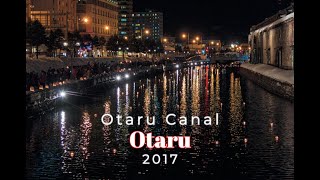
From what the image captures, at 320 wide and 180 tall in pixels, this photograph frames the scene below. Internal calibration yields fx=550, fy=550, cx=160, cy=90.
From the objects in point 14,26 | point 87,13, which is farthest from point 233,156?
point 87,13

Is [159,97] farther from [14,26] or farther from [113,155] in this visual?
[14,26]

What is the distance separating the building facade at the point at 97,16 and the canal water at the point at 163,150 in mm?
110760

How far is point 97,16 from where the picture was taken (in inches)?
6594

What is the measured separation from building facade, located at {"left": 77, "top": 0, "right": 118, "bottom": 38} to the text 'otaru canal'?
11464 cm

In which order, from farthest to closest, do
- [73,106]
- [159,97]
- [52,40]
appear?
1. [52,40]
2. [159,97]
3. [73,106]

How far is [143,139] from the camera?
26219mm

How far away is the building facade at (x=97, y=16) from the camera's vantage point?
518 feet

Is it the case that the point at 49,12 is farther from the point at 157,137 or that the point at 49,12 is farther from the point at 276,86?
the point at 157,137

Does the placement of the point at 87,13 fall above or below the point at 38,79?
above

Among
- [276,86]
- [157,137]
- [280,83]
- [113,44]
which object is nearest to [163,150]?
[157,137]

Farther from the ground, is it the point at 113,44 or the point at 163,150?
Result: the point at 113,44

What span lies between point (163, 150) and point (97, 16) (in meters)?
148

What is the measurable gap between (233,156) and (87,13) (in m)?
144
